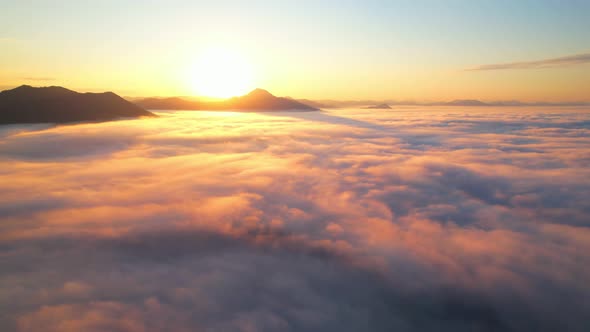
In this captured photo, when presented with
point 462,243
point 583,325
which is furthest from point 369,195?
point 583,325

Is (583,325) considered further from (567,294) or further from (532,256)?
(532,256)

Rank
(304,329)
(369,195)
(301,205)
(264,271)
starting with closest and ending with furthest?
(304,329) → (264,271) → (301,205) → (369,195)

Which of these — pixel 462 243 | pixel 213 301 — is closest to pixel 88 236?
pixel 213 301

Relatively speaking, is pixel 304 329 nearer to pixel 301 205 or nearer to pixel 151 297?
pixel 151 297

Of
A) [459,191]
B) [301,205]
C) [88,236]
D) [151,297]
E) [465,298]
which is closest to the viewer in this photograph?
[151,297]

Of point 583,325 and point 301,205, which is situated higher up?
point 301,205

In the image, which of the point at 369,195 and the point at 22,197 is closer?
the point at 22,197
